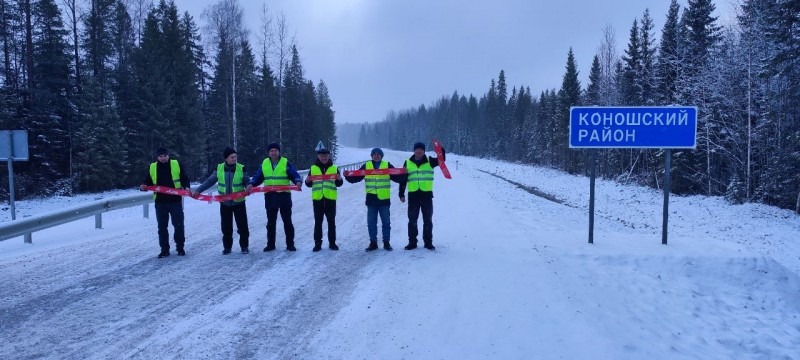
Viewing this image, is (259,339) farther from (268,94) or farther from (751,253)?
(268,94)

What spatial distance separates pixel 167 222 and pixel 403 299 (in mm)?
4950

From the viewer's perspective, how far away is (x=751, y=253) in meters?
7.75

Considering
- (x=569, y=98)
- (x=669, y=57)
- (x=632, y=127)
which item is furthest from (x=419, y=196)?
(x=569, y=98)

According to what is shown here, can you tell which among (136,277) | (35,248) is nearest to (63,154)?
(35,248)

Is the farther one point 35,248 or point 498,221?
point 498,221

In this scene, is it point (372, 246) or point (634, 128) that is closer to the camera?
point (372, 246)

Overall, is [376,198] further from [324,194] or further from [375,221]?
[324,194]

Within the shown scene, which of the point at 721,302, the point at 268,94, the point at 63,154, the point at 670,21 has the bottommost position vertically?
the point at 721,302

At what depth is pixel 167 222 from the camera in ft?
26.2

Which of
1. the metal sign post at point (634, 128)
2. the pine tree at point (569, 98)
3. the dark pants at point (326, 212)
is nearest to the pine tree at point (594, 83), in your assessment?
the pine tree at point (569, 98)

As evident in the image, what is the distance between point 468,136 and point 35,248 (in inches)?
4231

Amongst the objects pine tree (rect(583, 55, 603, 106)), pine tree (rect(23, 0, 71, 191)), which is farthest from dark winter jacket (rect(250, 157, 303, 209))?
pine tree (rect(583, 55, 603, 106))

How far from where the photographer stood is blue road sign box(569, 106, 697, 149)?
8469 mm

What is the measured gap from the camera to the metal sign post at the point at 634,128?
8469 mm
